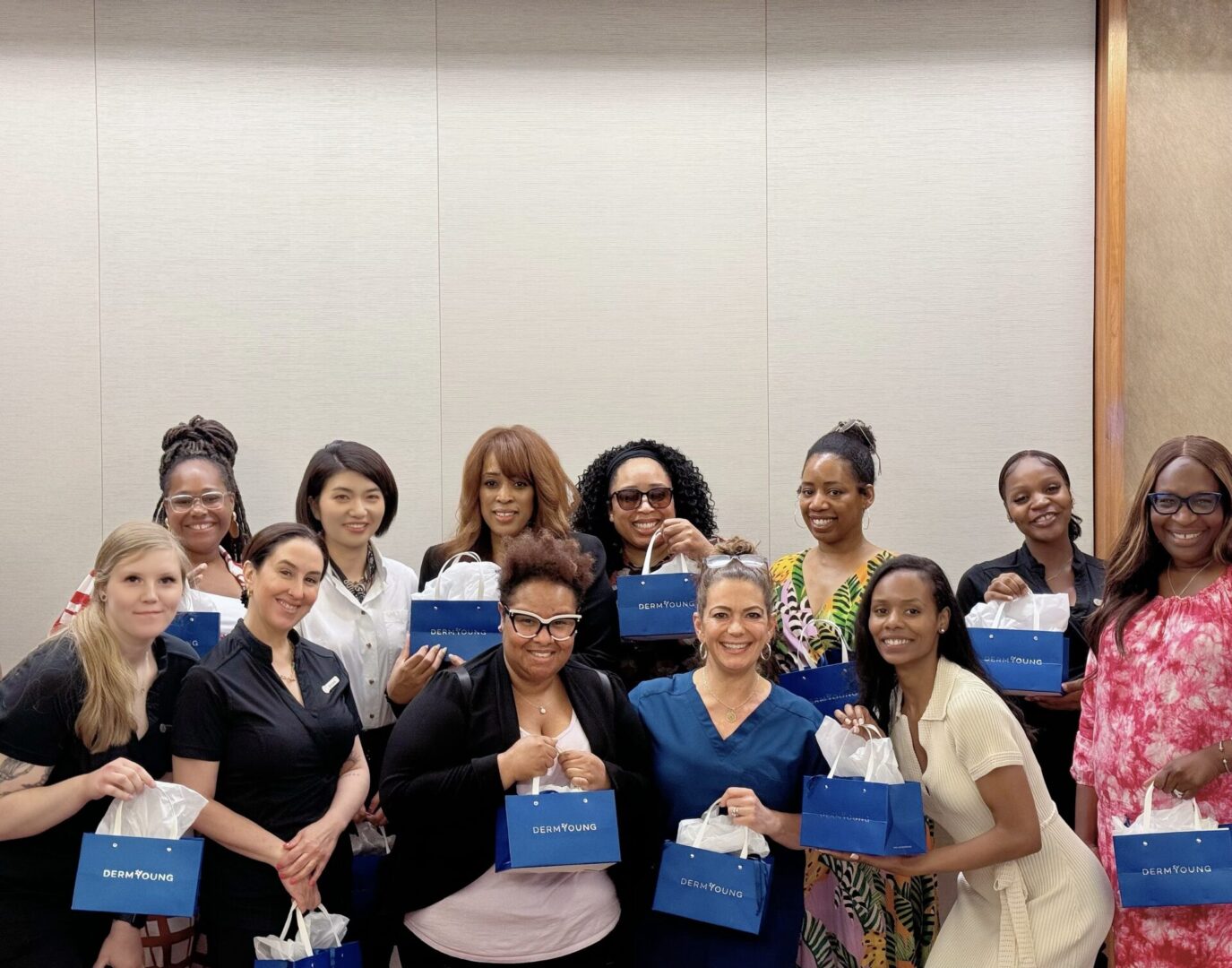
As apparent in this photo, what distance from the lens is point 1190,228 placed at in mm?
5426

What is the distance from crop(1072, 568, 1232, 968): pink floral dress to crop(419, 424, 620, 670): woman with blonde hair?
148cm

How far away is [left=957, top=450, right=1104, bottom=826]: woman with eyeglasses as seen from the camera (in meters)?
3.74

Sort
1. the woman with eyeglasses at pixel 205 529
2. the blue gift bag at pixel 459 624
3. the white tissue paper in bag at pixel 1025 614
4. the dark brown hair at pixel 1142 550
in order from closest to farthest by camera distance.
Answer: the dark brown hair at pixel 1142 550 → the blue gift bag at pixel 459 624 → the white tissue paper in bag at pixel 1025 614 → the woman with eyeglasses at pixel 205 529

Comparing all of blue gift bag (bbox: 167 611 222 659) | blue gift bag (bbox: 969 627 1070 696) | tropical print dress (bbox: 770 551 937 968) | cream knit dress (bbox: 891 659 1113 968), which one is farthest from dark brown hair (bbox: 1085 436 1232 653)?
blue gift bag (bbox: 167 611 222 659)

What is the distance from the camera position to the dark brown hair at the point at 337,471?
3725 millimetres

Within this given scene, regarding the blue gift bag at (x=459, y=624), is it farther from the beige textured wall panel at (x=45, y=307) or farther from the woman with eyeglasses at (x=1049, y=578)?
the beige textured wall panel at (x=45, y=307)

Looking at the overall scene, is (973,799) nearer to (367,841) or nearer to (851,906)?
(851,906)

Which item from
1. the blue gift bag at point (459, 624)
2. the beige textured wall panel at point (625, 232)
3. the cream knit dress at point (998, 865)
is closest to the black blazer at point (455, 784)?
the blue gift bag at point (459, 624)

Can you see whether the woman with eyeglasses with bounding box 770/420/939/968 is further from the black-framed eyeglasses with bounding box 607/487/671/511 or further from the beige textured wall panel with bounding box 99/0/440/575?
→ the beige textured wall panel with bounding box 99/0/440/575

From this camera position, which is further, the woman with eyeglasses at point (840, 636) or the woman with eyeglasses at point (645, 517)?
the woman with eyeglasses at point (645, 517)

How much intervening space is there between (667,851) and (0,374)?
12.8 feet

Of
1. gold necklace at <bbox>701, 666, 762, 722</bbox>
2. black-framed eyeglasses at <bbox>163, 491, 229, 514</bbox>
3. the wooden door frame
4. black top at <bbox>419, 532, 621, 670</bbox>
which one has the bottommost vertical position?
gold necklace at <bbox>701, 666, 762, 722</bbox>

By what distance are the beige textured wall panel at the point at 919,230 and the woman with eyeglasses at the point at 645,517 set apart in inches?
58.9

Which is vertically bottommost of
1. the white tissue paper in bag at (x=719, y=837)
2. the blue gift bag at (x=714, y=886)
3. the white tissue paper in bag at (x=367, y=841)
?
the white tissue paper in bag at (x=367, y=841)
